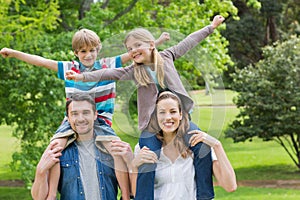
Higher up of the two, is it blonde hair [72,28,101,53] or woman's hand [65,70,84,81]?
blonde hair [72,28,101,53]

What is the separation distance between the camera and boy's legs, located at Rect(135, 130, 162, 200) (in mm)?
3814

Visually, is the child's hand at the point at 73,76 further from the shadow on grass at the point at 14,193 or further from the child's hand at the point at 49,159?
the shadow on grass at the point at 14,193

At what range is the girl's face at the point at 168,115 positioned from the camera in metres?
3.72

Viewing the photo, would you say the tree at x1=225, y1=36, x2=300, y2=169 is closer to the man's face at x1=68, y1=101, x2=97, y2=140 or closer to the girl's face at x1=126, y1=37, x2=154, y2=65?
the man's face at x1=68, y1=101, x2=97, y2=140

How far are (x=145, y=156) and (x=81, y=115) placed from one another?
19.0 inches

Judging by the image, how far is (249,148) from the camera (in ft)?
76.4

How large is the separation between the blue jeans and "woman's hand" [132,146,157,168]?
0.02m

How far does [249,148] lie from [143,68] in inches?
782

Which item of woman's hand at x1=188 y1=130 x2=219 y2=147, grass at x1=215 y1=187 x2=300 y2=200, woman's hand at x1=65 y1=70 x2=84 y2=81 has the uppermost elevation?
woman's hand at x1=65 y1=70 x2=84 y2=81

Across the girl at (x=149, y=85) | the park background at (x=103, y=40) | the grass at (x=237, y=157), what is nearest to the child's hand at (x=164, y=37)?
the girl at (x=149, y=85)

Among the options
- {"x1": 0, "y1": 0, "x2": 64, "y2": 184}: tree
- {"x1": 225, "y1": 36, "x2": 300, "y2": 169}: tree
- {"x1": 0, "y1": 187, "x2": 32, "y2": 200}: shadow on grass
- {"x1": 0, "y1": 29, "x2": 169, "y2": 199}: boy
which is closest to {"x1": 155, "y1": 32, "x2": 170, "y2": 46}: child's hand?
{"x1": 0, "y1": 29, "x2": 169, "y2": 199}: boy

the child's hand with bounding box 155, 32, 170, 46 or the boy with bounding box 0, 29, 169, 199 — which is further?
the boy with bounding box 0, 29, 169, 199

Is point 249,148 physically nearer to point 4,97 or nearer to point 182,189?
point 4,97

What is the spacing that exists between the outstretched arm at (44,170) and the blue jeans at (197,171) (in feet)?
1.87
